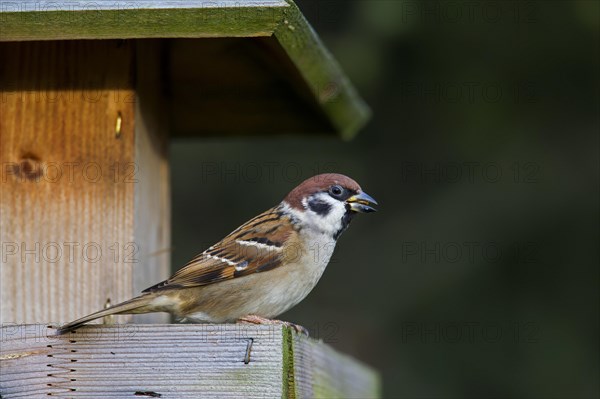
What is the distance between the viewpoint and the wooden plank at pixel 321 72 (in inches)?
147

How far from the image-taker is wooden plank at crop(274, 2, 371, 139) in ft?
12.2

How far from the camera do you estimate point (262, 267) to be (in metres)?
4.00

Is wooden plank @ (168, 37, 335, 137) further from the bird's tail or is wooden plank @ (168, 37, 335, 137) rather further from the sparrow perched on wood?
the bird's tail

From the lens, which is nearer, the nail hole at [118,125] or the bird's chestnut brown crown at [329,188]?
the nail hole at [118,125]

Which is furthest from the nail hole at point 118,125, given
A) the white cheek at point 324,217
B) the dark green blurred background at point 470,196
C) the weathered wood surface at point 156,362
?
the dark green blurred background at point 470,196

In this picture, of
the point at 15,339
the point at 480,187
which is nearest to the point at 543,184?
the point at 480,187

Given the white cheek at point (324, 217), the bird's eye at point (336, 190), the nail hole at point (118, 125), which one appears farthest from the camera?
the bird's eye at point (336, 190)

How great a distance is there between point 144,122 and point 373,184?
2.51 meters

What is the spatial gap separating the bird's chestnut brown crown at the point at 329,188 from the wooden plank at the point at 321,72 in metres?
0.39

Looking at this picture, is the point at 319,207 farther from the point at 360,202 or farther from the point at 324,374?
the point at 324,374

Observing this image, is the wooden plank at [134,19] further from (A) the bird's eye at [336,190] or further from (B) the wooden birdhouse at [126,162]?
(A) the bird's eye at [336,190]

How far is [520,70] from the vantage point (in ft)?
19.9

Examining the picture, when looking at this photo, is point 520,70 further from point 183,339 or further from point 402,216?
point 183,339

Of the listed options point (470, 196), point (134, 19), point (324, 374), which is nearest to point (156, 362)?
point (324, 374)
